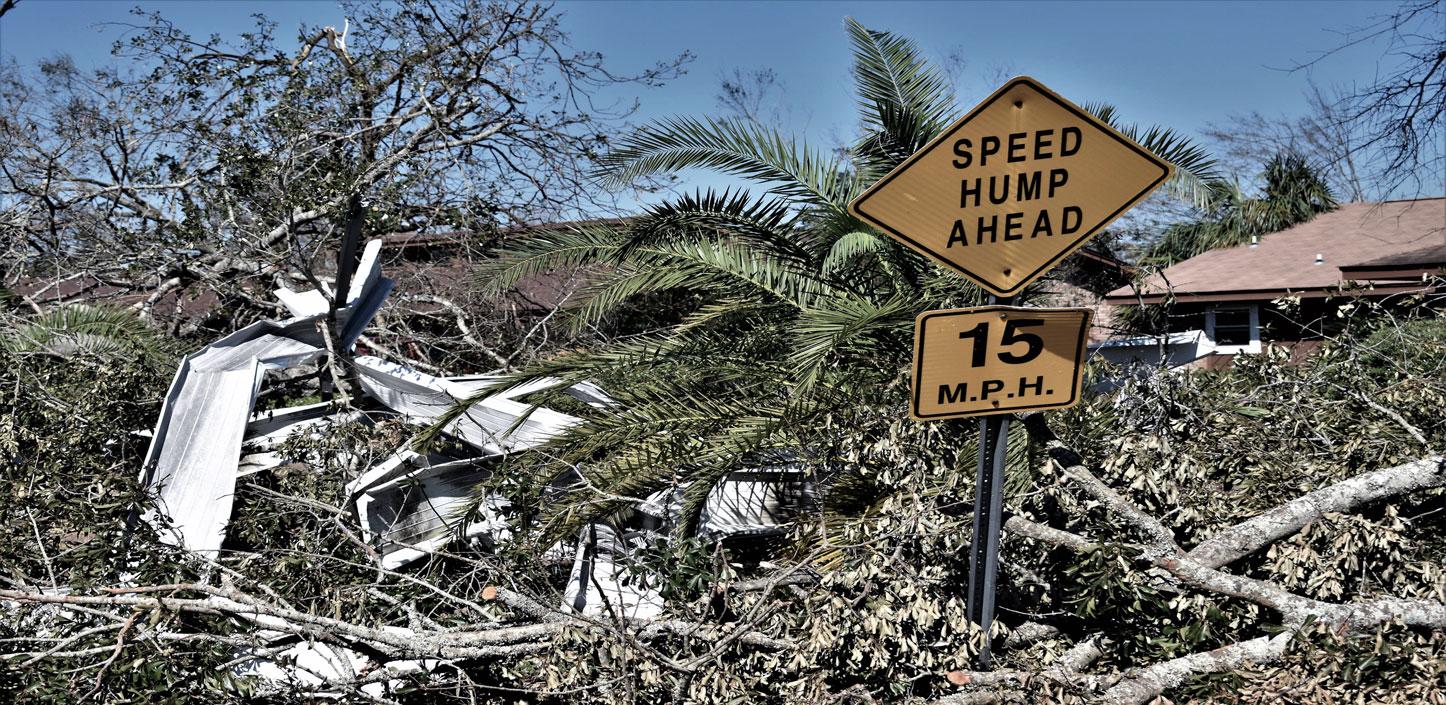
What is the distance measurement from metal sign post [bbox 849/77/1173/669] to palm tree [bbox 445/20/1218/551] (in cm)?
176

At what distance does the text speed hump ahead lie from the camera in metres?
3.63

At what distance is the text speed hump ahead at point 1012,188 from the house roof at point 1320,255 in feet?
35.1

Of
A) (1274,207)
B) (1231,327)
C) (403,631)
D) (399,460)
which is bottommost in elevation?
(403,631)

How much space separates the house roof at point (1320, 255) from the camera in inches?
602

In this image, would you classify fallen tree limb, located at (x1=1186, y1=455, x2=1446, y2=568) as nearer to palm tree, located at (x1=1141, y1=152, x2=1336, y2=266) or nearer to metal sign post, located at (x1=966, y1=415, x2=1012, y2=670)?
metal sign post, located at (x1=966, y1=415, x2=1012, y2=670)

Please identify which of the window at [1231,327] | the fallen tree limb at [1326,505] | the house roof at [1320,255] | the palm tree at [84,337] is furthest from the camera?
the window at [1231,327]

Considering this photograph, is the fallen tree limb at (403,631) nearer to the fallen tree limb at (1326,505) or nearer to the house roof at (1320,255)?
the fallen tree limb at (1326,505)

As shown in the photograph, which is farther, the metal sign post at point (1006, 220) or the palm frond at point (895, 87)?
the palm frond at point (895, 87)

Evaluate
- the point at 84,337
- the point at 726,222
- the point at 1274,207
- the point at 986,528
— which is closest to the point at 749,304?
the point at 726,222

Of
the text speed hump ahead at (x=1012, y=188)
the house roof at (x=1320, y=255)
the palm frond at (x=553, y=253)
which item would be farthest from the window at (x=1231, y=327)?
the text speed hump ahead at (x=1012, y=188)

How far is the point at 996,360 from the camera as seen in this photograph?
3.71 meters

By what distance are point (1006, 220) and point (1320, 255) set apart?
631 inches

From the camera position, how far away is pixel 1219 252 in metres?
19.3

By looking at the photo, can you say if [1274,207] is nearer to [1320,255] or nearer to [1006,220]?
[1320,255]
